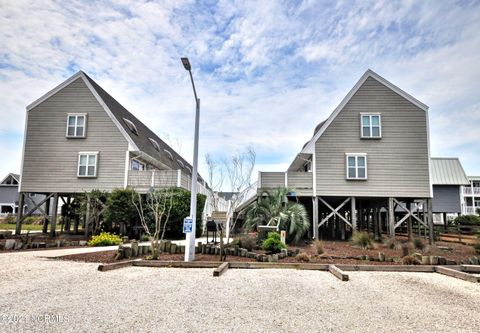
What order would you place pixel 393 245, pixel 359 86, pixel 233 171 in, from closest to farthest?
pixel 393 245 < pixel 233 171 < pixel 359 86

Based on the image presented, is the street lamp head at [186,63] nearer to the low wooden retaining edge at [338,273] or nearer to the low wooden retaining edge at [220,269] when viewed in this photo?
the low wooden retaining edge at [220,269]

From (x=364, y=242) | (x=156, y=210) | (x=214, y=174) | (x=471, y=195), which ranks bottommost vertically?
(x=364, y=242)

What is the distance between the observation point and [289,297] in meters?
5.91

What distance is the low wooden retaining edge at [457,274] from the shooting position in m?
7.57

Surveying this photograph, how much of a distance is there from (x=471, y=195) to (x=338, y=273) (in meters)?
49.4

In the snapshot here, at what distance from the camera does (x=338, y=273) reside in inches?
305


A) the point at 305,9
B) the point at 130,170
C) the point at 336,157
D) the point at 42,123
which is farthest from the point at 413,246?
the point at 42,123

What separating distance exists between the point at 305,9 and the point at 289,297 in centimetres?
1078

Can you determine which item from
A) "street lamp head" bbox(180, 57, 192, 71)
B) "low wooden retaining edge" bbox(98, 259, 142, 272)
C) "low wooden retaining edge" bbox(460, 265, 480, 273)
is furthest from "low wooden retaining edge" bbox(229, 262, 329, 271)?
"street lamp head" bbox(180, 57, 192, 71)

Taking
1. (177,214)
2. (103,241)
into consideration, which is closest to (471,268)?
(177,214)

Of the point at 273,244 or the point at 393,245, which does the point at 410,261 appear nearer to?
the point at 273,244

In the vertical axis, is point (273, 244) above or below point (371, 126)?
below

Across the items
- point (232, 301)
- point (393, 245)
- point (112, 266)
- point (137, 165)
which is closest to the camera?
point (232, 301)

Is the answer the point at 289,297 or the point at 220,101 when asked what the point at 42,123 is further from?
the point at 289,297
